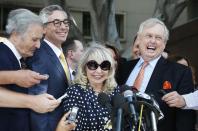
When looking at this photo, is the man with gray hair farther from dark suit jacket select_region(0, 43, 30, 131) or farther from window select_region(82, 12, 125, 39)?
window select_region(82, 12, 125, 39)

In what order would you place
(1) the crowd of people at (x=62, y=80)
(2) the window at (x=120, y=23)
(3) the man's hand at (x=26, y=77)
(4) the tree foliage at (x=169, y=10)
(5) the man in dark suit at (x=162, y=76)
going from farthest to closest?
(2) the window at (x=120, y=23) < (4) the tree foliage at (x=169, y=10) < (5) the man in dark suit at (x=162, y=76) < (1) the crowd of people at (x=62, y=80) < (3) the man's hand at (x=26, y=77)

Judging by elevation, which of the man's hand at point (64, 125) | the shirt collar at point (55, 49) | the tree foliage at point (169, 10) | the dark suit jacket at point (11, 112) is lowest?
the man's hand at point (64, 125)

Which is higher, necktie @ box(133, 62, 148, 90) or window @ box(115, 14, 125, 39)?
window @ box(115, 14, 125, 39)

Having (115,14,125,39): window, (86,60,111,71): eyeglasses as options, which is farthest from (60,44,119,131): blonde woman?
(115,14,125,39): window

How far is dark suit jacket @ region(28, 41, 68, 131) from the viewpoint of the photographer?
3.52m

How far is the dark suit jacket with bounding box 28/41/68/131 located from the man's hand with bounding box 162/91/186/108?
804mm

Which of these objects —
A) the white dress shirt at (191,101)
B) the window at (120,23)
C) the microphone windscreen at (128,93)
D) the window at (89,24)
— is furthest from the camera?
the window at (120,23)

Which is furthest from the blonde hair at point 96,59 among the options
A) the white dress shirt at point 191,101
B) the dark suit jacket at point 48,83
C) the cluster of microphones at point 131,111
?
the cluster of microphones at point 131,111

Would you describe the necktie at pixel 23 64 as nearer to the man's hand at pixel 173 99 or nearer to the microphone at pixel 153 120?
the man's hand at pixel 173 99

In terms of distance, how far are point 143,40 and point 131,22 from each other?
1303cm

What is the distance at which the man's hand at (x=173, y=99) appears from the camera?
3637 mm

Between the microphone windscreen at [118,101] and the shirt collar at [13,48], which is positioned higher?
the shirt collar at [13,48]

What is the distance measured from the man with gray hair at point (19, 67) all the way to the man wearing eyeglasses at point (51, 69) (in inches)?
3.5

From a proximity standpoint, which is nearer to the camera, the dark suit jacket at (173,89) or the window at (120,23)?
the dark suit jacket at (173,89)
